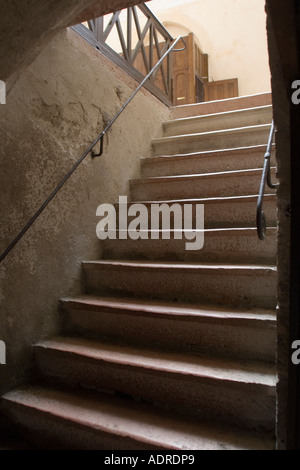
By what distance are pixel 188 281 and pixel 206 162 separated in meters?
1.29

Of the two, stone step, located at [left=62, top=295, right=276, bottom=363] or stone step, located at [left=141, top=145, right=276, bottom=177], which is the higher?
stone step, located at [left=141, top=145, right=276, bottom=177]

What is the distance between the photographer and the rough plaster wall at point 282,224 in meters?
1.08

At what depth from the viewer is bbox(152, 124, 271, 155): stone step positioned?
113 inches

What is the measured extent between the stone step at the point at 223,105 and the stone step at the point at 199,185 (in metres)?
1.33

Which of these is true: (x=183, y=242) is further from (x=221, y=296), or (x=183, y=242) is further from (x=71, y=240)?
(x=71, y=240)

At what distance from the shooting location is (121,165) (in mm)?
2775

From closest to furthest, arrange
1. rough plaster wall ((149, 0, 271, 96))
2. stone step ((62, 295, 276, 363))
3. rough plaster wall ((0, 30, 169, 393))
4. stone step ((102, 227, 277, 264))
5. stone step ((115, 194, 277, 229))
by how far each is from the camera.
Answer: stone step ((62, 295, 276, 363))
rough plaster wall ((0, 30, 169, 393))
stone step ((102, 227, 277, 264))
stone step ((115, 194, 277, 229))
rough plaster wall ((149, 0, 271, 96))

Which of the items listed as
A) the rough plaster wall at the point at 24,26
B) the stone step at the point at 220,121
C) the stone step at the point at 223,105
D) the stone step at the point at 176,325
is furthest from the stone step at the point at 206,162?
the rough plaster wall at the point at 24,26

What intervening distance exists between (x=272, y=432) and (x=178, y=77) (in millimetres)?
5695

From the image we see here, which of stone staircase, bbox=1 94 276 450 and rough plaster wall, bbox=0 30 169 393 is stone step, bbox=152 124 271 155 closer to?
stone staircase, bbox=1 94 276 450

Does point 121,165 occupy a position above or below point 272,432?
above

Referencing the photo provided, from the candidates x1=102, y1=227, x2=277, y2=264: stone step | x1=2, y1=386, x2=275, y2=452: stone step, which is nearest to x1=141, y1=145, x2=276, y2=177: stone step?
x1=102, y1=227, x2=277, y2=264: stone step

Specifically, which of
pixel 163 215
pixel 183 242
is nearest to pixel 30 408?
pixel 183 242

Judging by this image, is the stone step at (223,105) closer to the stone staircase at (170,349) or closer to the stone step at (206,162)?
the stone step at (206,162)
